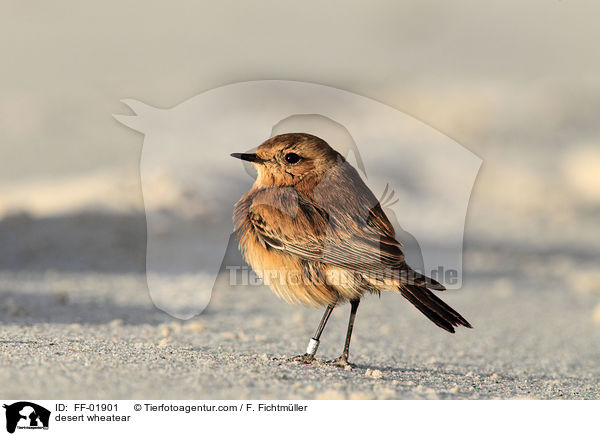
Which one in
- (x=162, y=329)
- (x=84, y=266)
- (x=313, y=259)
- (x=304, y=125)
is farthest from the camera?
(x=84, y=266)

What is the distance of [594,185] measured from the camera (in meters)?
14.5

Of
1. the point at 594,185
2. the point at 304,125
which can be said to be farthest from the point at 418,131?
the point at 304,125

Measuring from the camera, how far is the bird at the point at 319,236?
4.24m

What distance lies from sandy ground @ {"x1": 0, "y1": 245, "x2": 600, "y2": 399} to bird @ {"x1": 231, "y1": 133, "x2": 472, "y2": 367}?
52 cm

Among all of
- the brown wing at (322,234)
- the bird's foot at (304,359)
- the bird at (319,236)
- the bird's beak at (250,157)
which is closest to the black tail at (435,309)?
the bird at (319,236)

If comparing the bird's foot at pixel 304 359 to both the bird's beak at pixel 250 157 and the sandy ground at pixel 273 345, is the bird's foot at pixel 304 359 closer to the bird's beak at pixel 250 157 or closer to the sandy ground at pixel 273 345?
the sandy ground at pixel 273 345

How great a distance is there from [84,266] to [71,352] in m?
4.93

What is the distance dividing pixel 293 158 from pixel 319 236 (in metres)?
0.64

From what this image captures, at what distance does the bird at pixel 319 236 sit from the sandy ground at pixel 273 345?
1.72 feet
